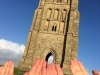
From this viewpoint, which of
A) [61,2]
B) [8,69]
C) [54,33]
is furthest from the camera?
[61,2]

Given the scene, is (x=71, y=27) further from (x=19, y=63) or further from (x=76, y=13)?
(x=19, y=63)

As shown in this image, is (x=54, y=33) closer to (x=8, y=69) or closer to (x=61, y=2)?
(x=61, y=2)

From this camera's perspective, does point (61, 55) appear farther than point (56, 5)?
No

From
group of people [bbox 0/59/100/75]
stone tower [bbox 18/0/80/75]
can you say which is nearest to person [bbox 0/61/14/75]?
group of people [bbox 0/59/100/75]

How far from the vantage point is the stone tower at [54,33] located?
21188 mm

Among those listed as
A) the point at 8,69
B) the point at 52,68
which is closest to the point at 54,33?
the point at 8,69

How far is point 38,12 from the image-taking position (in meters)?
24.0

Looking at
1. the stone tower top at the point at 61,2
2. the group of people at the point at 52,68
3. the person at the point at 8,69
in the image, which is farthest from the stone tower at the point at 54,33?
the group of people at the point at 52,68

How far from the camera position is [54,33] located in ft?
76.1

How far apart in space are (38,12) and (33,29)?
9.41 ft

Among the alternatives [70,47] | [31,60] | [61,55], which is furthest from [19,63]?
[70,47]

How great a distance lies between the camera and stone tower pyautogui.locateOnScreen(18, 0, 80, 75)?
21.2 m

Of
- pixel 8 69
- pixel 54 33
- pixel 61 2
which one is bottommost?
pixel 8 69

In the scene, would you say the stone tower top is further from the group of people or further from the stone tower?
the group of people
